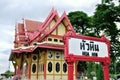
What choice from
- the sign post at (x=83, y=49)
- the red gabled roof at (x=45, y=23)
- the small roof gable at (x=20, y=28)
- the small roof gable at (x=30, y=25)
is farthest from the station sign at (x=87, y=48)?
the small roof gable at (x=20, y=28)

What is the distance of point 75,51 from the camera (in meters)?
12.6

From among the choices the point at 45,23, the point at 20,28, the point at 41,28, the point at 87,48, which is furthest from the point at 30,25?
the point at 87,48

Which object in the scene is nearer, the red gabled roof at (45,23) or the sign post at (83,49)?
the sign post at (83,49)

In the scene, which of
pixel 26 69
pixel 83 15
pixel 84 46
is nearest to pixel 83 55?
pixel 84 46

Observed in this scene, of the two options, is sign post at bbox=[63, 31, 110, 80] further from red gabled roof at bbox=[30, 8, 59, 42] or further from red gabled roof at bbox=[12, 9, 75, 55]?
red gabled roof at bbox=[30, 8, 59, 42]

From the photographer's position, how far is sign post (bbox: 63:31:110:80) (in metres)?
12.2

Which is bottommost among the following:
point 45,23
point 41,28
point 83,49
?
point 83,49

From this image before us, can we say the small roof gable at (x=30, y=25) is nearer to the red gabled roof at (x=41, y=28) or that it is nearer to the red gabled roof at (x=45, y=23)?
the red gabled roof at (x=41, y=28)

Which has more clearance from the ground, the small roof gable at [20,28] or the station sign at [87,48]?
Answer: the small roof gable at [20,28]

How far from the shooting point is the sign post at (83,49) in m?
12.2

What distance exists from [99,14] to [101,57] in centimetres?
1315

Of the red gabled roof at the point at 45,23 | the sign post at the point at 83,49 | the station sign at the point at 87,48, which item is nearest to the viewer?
the sign post at the point at 83,49

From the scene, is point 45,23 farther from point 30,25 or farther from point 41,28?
point 30,25

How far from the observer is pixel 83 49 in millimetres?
12984
